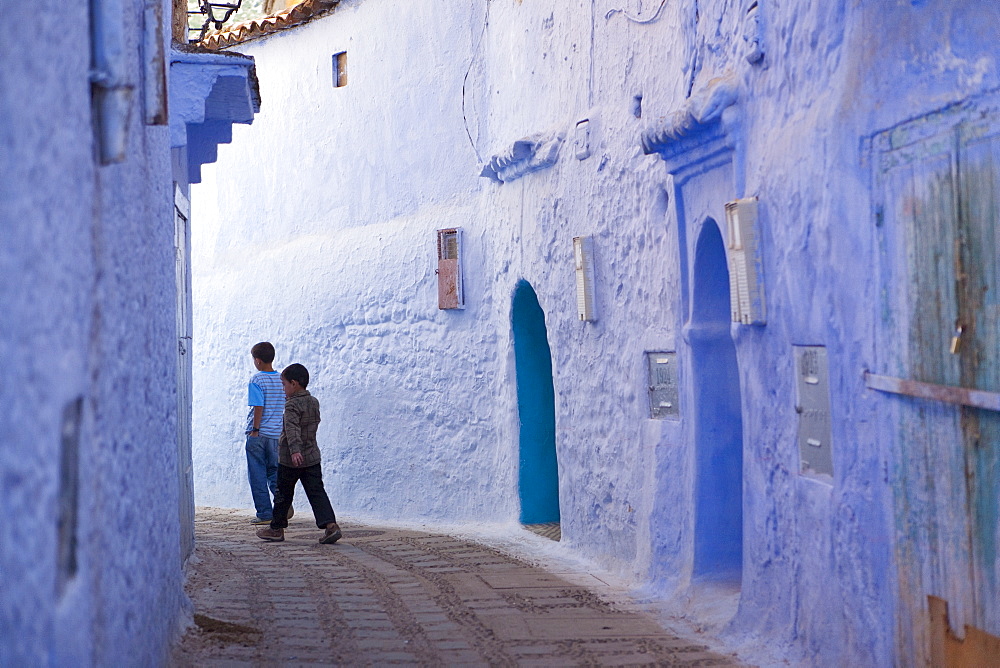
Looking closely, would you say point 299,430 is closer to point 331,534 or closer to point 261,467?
point 331,534

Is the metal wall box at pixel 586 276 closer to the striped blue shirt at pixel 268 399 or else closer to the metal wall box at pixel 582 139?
the metal wall box at pixel 582 139

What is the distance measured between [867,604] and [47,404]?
318 cm

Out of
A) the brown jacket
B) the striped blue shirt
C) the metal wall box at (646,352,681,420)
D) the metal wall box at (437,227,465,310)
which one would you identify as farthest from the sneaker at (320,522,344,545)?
the metal wall box at (437,227,465,310)

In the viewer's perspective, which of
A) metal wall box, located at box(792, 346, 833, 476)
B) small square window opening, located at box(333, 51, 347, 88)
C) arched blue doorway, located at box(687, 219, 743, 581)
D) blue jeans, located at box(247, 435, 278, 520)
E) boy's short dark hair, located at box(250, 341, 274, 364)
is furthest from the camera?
small square window opening, located at box(333, 51, 347, 88)

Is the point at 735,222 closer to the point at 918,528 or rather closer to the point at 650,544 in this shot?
the point at 918,528

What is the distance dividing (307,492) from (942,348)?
551cm

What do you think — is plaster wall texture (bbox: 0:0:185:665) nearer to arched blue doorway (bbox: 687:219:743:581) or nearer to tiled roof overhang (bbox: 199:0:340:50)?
arched blue doorway (bbox: 687:219:743:581)

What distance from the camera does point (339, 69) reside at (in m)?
12.2

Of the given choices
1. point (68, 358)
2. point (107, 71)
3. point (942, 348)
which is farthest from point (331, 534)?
point (68, 358)

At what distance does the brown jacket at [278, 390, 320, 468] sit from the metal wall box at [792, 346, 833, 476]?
4.20 metres

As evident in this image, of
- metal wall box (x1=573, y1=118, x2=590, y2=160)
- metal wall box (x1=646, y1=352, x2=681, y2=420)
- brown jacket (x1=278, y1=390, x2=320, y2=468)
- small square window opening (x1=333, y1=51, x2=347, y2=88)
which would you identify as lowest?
brown jacket (x1=278, y1=390, x2=320, y2=468)

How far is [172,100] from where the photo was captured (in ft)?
19.9

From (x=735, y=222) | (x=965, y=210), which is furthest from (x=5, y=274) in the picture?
(x=735, y=222)

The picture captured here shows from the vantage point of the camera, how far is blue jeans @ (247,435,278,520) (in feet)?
29.6
